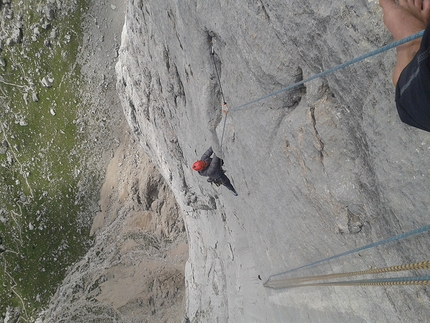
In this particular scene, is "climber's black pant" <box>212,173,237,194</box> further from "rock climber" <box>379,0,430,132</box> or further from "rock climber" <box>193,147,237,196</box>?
"rock climber" <box>379,0,430,132</box>

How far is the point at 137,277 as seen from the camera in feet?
45.3

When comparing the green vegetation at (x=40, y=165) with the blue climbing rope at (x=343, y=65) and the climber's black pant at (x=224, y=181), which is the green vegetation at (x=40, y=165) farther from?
the blue climbing rope at (x=343, y=65)

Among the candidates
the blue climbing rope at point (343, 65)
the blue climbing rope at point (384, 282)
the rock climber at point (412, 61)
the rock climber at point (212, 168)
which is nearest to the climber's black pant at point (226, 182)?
the rock climber at point (212, 168)

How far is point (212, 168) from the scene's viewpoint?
736 centimetres

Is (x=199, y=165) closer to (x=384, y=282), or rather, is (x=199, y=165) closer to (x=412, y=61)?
(x=384, y=282)

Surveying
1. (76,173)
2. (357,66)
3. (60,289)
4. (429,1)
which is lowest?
(60,289)

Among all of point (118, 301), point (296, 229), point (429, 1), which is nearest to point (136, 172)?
point (118, 301)

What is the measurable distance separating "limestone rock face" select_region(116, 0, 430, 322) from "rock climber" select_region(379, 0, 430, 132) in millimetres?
370

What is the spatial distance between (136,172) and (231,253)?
23.4 feet

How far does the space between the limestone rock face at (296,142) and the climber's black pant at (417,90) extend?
92cm

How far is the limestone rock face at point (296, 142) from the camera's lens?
3.13 metres

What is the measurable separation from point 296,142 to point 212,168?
3.18 m

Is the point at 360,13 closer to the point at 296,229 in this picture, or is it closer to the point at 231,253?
the point at 296,229

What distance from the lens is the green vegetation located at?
674 inches
